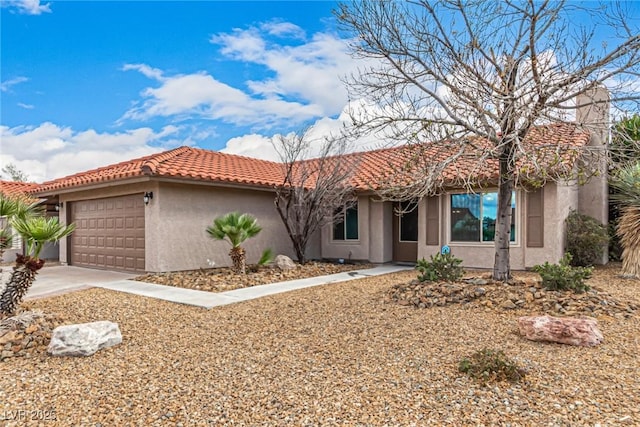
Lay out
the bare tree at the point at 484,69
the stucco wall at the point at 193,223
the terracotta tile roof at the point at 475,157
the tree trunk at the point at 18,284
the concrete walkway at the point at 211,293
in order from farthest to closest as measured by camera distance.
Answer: the stucco wall at the point at 193,223, the concrete walkway at the point at 211,293, the bare tree at the point at 484,69, the terracotta tile roof at the point at 475,157, the tree trunk at the point at 18,284

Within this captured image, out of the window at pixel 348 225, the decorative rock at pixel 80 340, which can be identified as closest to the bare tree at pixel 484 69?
the decorative rock at pixel 80 340

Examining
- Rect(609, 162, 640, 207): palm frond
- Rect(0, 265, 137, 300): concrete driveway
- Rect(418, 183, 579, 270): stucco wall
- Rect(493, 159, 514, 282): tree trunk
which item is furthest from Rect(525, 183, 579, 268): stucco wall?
Rect(0, 265, 137, 300): concrete driveway

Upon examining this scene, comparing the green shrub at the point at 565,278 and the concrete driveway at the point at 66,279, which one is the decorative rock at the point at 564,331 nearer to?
the green shrub at the point at 565,278

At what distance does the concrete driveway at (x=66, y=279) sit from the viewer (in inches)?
378

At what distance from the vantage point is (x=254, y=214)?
14.7 meters

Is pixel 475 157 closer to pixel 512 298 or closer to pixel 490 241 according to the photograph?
pixel 512 298

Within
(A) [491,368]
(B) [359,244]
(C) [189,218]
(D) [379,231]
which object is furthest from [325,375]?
(B) [359,244]

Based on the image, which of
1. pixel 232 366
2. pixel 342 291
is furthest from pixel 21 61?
pixel 232 366

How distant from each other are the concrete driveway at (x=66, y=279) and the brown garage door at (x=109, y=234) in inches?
17.7

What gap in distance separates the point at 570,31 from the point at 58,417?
894 cm

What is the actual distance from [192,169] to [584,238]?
12.3 m

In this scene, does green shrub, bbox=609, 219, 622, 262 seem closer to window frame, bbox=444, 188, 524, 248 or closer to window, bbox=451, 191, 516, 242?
window frame, bbox=444, 188, 524, 248

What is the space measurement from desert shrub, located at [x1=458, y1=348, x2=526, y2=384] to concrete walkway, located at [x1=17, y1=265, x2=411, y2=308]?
202 inches

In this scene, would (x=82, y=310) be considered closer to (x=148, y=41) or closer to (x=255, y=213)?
(x=255, y=213)
